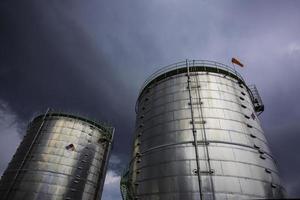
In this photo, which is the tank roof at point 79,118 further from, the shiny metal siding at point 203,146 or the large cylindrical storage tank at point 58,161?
the shiny metal siding at point 203,146

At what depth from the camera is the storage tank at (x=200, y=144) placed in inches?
369

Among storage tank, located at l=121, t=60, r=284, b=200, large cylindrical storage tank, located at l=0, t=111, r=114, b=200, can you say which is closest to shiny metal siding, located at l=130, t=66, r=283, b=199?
storage tank, located at l=121, t=60, r=284, b=200

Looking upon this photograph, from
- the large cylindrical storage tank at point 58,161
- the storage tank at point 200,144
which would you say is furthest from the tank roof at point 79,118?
the storage tank at point 200,144

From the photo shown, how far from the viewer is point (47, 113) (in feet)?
72.3

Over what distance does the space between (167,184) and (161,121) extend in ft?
12.7

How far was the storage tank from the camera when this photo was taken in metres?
9.37

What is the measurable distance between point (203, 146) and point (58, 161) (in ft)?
46.8

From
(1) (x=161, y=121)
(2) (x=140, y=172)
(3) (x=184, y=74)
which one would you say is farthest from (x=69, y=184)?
(3) (x=184, y=74)

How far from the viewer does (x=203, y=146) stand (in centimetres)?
1038

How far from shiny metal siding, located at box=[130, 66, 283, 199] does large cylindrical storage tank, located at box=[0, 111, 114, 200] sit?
8705 millimetres

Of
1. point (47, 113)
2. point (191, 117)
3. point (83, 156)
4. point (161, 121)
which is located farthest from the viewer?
point (47, 113)

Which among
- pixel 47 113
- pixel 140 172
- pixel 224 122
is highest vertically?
pixel 47 113

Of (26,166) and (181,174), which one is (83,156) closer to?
(26,166)

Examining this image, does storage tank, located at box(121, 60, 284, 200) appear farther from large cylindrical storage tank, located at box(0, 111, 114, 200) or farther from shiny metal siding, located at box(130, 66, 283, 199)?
large cylindrical storage tank, located at box(0, 111, 114, 200)
